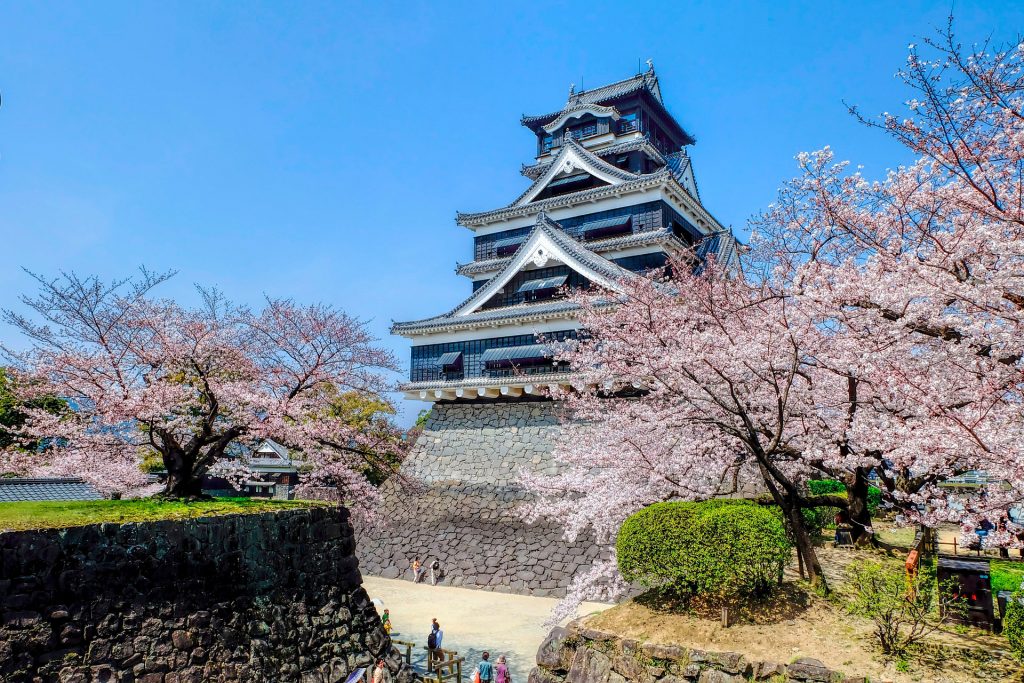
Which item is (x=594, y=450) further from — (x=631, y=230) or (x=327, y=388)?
(x=631, y=230)

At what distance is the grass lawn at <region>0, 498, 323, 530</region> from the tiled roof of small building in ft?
Result: 17.6

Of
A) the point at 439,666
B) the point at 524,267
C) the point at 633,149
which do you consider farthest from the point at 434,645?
the point at 633,149

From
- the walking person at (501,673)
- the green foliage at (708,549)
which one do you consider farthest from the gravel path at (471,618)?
the green foliage at (708,549)

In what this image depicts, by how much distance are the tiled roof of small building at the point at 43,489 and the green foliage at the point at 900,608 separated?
602 inches

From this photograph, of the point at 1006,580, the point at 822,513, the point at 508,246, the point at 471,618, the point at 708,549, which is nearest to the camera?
the point at 1006,580

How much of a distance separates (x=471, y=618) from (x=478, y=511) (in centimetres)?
515

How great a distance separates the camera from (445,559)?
19688 millimetres

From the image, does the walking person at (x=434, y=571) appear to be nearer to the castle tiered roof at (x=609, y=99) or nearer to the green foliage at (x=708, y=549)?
the green foliage at (x=708, y=549)

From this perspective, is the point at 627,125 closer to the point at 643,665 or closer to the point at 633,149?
the point at 633,149

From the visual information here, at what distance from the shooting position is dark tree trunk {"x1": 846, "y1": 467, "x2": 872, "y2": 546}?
11219mm

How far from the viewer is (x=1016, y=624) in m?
7.11

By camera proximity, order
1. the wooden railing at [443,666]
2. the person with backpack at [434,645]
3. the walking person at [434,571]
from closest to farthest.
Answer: the wooden railing at [443,666]
the person with backpack at [434,645]
the walking person at [434,571]

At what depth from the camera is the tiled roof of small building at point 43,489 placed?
14.6 metres

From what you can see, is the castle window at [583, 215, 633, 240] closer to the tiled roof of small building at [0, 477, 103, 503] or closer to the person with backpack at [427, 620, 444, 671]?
the person with backpack at [427, 620, 444, 671]
